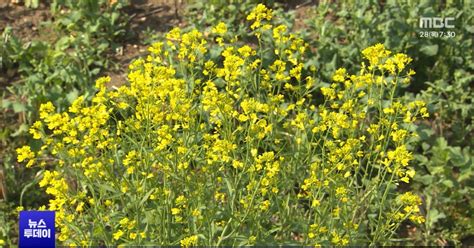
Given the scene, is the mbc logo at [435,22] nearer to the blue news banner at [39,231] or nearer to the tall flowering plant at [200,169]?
the tall flowering plant at [200,169]

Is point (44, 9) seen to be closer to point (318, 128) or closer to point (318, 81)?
point (318, 81)

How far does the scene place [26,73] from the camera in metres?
4.98

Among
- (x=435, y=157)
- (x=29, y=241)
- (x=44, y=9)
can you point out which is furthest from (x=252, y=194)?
(x=44, y=9)

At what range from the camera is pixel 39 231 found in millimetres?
3254

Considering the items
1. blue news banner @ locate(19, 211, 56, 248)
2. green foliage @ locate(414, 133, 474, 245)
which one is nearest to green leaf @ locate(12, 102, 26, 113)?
blue news banner @ locate(19, 211, 56, 248)
